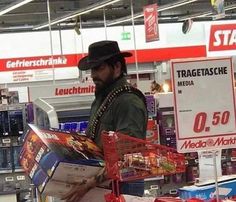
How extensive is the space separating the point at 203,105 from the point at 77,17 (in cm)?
1645

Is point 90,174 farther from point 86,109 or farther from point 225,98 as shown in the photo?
point 86,109

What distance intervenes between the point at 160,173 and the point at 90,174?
0.30 m

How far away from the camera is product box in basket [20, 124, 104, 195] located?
2.24 meters

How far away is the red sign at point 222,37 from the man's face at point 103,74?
1712cm

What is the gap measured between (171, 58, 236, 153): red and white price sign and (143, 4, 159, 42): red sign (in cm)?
1190

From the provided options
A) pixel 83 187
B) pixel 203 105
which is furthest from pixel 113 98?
pixel 83 187

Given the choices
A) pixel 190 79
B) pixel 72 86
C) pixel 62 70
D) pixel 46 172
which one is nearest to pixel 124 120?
pixel 190 79

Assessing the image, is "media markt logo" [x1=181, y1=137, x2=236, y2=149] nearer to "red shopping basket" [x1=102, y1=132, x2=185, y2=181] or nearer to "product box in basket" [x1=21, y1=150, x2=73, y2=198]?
"red shopping basket" [x1=102, y1=132, x2=185, y2=181]

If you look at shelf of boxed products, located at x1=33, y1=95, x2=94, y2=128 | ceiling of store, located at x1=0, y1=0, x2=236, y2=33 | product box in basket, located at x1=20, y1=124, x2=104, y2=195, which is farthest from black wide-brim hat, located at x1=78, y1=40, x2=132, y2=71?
ceiling of store, located at x1=0, y1=0, x2=236, y2=33

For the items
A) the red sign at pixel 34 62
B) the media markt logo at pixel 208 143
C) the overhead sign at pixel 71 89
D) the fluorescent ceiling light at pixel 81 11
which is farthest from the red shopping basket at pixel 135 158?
the red sign at pixel 34 62

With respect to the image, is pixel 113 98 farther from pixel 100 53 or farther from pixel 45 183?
pixel 45 183

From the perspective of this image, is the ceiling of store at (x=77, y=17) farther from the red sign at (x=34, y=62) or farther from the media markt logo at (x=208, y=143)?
the media markt logo at (x=208, y=143)

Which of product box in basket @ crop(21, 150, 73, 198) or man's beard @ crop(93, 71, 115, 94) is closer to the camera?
product box in basket @ crop(21, 150, 73, 198)

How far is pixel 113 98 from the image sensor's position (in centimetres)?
290
